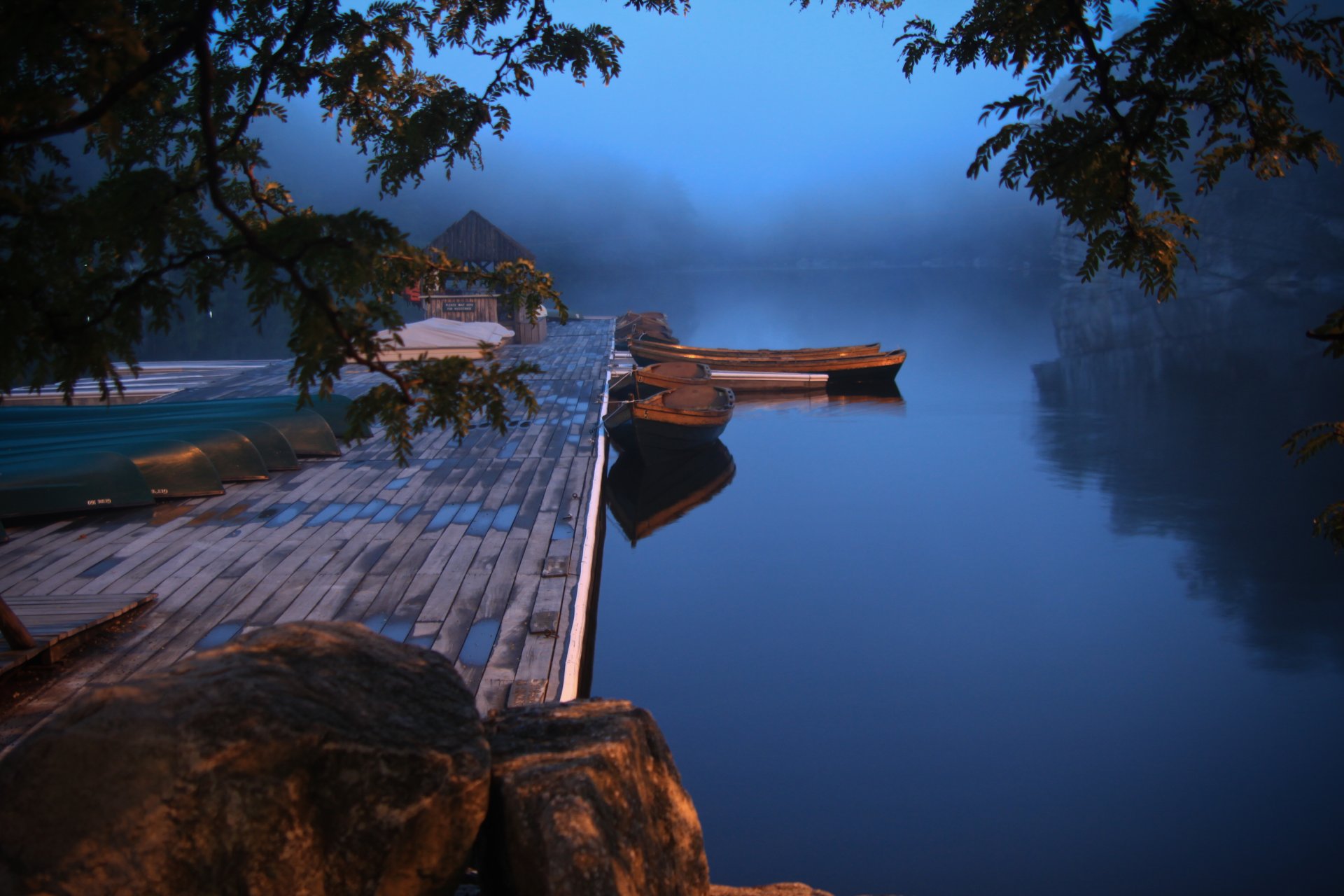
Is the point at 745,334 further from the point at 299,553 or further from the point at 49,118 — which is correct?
the point at 49,118

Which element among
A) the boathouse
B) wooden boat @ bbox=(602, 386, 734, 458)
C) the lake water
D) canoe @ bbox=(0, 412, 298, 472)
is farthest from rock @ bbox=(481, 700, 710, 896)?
the boathouse

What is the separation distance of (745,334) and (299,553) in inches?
2002

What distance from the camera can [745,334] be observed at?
59906 millimetres

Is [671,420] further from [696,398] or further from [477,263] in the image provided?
[477,263]

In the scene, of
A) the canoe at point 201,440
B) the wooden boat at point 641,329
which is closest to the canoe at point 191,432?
the canoe at point 201,440

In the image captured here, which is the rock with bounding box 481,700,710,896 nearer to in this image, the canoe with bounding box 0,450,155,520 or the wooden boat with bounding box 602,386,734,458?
the canoe with bounding box 0,450,155,520

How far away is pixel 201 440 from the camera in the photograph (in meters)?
13.4

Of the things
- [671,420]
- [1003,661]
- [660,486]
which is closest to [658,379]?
[660,486]

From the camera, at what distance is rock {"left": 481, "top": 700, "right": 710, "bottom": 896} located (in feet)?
11.6

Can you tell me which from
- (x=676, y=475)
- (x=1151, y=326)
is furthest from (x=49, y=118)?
(x=1151, y=326)

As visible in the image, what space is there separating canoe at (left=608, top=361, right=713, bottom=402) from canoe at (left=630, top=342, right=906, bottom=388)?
6.57 m

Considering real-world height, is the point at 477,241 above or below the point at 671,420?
above

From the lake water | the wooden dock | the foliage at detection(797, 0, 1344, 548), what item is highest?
the foliage at detection(797, 0, 1344, 548)

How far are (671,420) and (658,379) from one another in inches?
175
